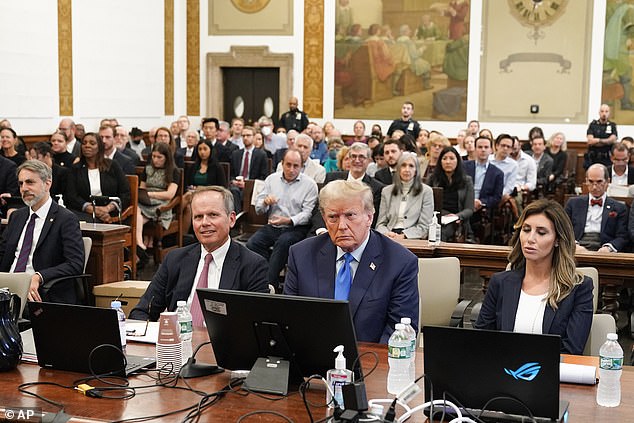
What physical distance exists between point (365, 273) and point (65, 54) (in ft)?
39.9

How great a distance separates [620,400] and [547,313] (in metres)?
0.93

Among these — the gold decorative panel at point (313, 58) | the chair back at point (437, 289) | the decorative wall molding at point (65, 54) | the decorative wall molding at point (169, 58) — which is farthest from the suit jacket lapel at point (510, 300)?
the decorative wall molding at point (169, 58)

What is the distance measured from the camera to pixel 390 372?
9.71ft

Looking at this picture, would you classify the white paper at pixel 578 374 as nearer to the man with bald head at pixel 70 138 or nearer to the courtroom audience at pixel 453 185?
the courtroom audience at pixel 453 185

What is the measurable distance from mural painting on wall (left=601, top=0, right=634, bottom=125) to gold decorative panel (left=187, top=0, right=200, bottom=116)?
8.39 meters

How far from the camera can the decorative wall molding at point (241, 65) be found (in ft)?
60.4

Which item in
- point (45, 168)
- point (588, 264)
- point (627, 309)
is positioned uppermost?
point (45, 168)

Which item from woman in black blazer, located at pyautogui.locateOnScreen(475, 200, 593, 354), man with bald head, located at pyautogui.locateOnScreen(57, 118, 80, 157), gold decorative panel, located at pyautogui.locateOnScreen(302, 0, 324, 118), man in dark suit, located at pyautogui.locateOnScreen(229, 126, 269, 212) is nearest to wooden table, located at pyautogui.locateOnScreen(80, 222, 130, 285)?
woman in black blazer, located at pyautogui.locateOnScreen(475, 200, 593, 354)

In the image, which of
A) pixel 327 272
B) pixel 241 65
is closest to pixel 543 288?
pixel 327 272

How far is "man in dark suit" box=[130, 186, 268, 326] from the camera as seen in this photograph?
13.3ft

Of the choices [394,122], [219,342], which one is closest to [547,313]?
[219,342]

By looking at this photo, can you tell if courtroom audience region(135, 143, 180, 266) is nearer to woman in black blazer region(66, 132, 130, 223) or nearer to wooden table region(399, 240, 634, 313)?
woman in black blazer region(66, 132, 130, 223)

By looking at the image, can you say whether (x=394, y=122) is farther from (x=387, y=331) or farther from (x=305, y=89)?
(x=387, y=331)

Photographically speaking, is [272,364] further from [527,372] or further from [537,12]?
[537,12]
